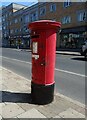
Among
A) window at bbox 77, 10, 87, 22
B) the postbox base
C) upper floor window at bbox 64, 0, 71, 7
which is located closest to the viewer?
the postbox base

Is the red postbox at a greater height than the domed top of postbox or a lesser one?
lesser

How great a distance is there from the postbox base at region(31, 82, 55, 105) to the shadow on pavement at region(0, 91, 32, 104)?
9.0 inches

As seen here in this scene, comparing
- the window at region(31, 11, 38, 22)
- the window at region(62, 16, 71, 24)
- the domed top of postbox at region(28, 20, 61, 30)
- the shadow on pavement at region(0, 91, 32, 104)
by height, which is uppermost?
the window at region(31, 11, 38, 22)

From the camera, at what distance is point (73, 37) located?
3594cm

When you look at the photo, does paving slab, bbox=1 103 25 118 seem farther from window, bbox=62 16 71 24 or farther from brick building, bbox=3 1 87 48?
window, bbox=62 16 71 24

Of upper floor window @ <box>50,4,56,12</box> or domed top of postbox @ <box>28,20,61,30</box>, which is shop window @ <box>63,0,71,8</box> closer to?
upper floor window @ <box>50,4,56,12</box>

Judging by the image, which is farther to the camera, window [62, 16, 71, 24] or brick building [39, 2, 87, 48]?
window [62, 16, 71, 24]

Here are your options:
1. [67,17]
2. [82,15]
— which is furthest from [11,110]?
[67,17]

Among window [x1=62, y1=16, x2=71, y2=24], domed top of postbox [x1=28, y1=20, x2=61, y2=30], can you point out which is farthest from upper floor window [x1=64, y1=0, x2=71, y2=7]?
domed top of postbox [x1=28, y1=20, x2=61, y2=30]

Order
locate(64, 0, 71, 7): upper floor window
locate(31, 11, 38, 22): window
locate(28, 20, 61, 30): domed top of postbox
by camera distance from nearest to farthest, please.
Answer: locate(28, 20, 61, 30): domed top of postbox < locate(64, 0, 71, 7): upper floor window < locate(31, 11, 38, 22): window

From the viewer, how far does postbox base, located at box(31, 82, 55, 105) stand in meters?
5.03

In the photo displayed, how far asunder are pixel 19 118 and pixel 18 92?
1.77 meters

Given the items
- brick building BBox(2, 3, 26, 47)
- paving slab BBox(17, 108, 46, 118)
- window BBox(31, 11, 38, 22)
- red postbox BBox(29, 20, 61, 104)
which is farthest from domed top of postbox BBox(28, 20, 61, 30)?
brick building BBox(2, 3, 26, 47)

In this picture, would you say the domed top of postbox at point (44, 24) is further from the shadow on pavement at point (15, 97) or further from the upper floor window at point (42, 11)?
the upper floor window at point (42, 11)
